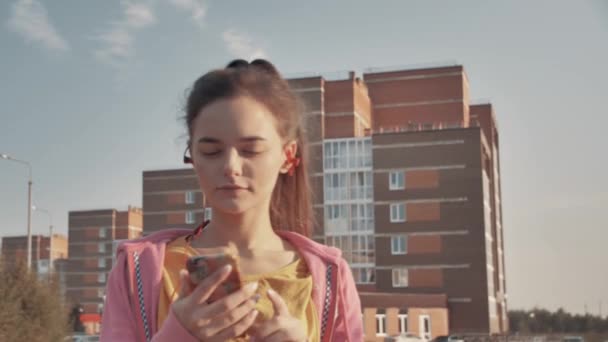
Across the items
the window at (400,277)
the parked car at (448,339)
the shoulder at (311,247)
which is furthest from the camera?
the window at (400,277)

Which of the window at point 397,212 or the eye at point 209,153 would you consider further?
the window at point 397,212

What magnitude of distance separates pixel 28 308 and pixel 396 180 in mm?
37977

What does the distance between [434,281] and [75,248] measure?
51.6 metres

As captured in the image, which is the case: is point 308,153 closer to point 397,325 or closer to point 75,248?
point 397,325

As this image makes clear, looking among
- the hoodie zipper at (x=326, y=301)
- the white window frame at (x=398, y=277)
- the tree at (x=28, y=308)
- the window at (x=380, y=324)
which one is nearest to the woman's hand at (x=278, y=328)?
the hoodie zipper at (x=326, y=301)

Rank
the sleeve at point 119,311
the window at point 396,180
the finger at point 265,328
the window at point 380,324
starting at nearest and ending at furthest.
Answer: the finger at point 265,328, the sleeve at point 119,311, the window at point 380,324, the window at point 396,180

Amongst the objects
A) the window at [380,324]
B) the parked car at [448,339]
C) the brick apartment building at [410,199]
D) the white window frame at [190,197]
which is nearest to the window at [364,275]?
the brick apartment building at [410,199]

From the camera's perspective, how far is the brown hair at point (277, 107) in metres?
2.04

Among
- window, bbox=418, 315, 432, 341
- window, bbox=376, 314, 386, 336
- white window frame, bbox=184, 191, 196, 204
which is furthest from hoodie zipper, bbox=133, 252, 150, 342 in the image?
white window frame, bbox=184, 191, 196, 204

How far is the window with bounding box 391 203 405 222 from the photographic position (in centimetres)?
5434

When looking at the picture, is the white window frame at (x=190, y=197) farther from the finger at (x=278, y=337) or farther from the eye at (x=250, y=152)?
the finger at (x=278, y=337)

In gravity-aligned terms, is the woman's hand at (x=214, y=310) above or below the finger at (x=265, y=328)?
above

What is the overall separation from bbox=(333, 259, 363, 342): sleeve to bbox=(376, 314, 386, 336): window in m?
49.2

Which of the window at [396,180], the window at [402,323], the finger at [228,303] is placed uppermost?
the window at [396,180]
